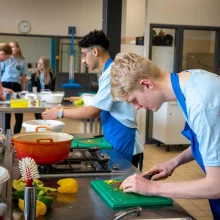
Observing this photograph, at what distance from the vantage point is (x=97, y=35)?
8.56 ft

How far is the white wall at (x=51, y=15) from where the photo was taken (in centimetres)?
940

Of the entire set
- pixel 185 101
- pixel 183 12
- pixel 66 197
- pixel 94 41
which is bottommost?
pixel 66 197

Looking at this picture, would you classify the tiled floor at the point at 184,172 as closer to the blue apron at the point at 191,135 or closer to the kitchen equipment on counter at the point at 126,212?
the blue apron at the point at 191,135

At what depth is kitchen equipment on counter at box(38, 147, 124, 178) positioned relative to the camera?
5.85 ft

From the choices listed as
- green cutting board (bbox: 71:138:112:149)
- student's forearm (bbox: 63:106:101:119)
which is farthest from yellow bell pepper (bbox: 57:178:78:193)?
student's forearm (bbox: 63:106:101:119)

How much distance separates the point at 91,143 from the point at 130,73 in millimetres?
1061

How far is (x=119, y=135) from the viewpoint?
2432 millimetres

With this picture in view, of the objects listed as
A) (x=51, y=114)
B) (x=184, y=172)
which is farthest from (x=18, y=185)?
(x=184, y=172)

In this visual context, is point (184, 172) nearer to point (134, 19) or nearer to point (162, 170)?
point (134, 19)

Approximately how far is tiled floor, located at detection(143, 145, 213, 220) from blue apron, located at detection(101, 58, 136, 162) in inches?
31.2

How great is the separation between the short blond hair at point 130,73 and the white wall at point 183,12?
474 cm

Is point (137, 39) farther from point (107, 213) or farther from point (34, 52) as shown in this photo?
point (107, 213)

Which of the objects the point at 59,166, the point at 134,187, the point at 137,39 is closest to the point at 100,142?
the point at 59,166

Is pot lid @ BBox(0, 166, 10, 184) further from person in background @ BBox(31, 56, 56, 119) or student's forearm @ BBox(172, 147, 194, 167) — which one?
person in background @ BBox(31, 56, 56, 119)
